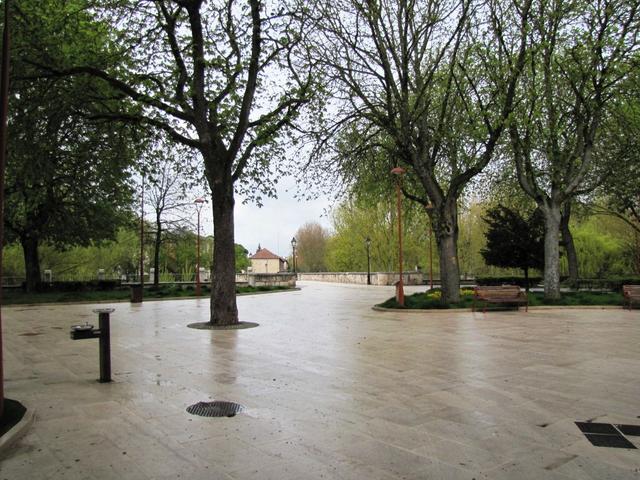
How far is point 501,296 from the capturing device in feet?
57.4

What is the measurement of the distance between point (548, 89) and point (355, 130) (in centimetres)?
740

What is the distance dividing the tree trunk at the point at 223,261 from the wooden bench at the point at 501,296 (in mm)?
8778

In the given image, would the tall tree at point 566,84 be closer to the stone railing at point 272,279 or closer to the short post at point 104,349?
the short post at point 104,349

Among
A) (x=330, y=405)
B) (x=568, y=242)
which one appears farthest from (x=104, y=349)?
(x=568, y=242)

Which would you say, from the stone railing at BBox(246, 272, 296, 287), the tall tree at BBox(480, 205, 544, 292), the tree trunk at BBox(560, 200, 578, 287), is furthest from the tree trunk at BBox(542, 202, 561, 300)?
the stone railing at BBox(246, 272, 296, 287)

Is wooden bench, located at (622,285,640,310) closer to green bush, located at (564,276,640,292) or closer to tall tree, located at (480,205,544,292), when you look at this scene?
green bush, located at (564,276,640,292)

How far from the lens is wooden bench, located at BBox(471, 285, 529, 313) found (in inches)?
681

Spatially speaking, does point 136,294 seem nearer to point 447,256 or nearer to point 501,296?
point 447,256

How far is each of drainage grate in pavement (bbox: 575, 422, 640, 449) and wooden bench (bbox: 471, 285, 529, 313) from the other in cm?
1260

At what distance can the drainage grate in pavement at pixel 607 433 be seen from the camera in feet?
14.4

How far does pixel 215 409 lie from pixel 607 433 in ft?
13.0

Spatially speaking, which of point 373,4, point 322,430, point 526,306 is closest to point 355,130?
point 373,4

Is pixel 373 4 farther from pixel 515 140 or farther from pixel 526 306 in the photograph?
pixel 526 306

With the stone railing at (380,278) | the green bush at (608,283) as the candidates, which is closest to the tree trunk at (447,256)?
the green bush at (608,283)
